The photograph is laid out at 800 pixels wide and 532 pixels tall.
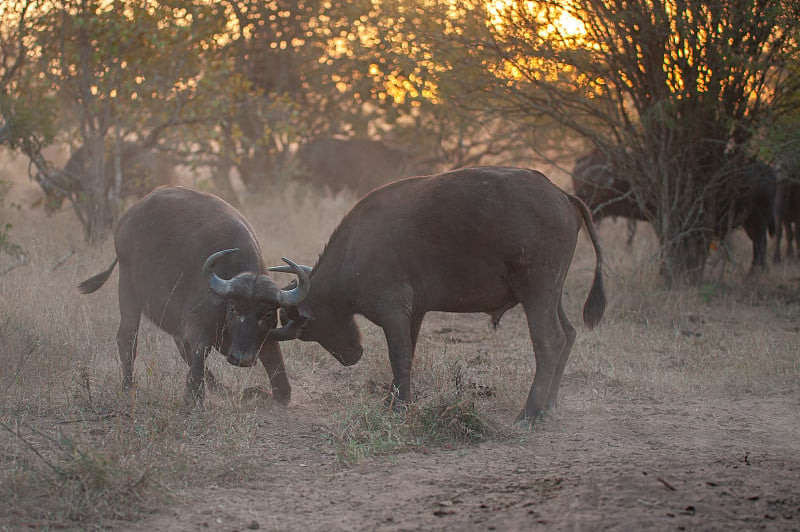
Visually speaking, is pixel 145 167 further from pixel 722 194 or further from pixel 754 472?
pixel 754 472

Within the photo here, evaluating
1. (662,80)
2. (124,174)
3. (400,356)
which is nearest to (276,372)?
(400,356)

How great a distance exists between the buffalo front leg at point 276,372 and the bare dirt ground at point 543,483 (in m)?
0.44

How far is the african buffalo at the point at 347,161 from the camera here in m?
18.5

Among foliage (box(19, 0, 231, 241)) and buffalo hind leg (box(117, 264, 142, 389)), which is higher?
foliage (box(19, 0, 231, 241))

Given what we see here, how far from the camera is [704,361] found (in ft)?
23.2

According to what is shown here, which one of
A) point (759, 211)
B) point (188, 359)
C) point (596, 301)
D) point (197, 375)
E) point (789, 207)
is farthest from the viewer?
point (789, 207)

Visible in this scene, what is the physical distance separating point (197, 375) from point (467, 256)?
1.88m

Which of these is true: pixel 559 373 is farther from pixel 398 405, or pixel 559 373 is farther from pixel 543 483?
pixel 543 483

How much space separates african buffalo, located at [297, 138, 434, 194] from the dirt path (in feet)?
43.9

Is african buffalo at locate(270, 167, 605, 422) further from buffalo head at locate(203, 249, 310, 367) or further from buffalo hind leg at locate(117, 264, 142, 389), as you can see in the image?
buffalo hind leg at locate(117, 264, 142, 389)

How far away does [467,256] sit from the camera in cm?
546

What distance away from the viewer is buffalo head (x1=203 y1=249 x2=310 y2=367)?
544cm

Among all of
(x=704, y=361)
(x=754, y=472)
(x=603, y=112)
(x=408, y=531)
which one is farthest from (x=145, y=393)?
(x=603, y=112)

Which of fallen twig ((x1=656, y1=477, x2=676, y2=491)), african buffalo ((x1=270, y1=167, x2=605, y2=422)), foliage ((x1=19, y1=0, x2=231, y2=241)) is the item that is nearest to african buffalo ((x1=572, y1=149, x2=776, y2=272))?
african buffalo ((x1=270, y1=167, x2=605, y2=422))
